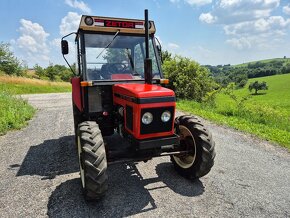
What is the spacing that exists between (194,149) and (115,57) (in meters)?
2.42

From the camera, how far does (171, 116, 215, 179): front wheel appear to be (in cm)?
426

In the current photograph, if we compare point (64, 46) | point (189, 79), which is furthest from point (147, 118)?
point (189, 79)

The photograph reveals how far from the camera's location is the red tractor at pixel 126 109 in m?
3.80

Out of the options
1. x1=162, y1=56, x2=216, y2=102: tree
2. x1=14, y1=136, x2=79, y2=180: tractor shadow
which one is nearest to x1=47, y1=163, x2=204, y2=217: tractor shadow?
x1=14, y1=136, x2=79, y2=180: tractor shadow

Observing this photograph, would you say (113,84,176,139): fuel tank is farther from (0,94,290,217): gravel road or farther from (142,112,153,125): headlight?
(0,94,290,217): gravel road

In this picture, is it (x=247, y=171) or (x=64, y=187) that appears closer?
(x=64, y=187)

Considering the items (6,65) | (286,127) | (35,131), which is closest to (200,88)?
(286,127)

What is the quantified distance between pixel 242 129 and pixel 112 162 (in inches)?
240

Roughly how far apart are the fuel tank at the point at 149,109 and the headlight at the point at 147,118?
0.03 m

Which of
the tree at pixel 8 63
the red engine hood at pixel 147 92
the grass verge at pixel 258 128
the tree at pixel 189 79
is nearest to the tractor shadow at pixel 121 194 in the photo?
the red engine hood at pixel 147 92

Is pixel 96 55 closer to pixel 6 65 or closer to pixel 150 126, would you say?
pixel 150 126

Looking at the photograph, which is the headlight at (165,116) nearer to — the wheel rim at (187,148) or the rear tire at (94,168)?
the wheel rim at (187,148)

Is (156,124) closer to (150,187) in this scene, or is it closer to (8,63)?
(150,187)

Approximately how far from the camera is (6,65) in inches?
1539
